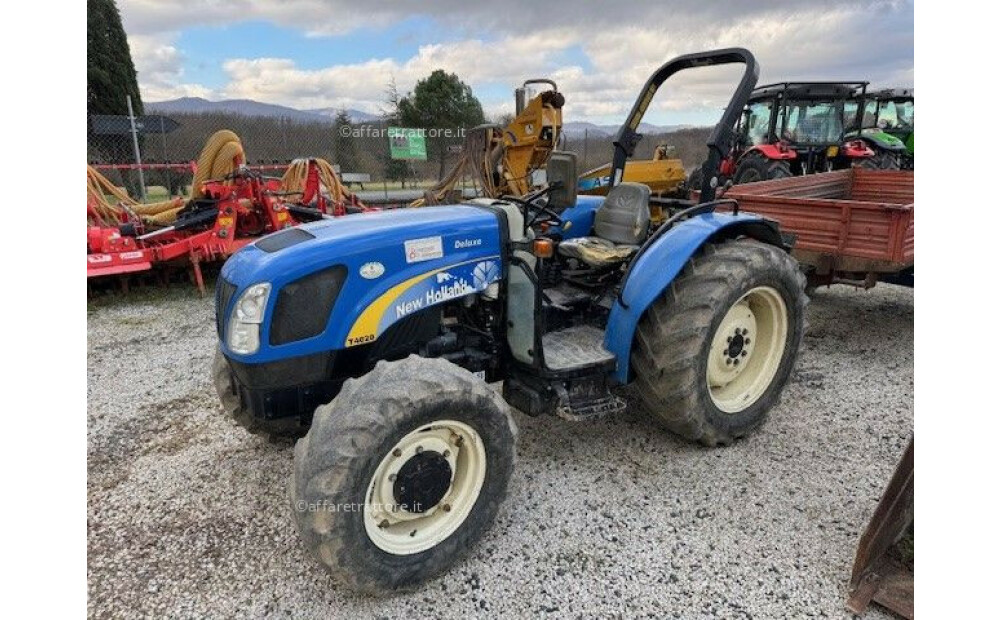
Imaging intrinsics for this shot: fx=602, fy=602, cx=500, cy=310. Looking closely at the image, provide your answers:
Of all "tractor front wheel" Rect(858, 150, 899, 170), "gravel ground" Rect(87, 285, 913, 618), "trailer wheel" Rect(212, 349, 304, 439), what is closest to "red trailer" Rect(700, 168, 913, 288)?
"gravel ground" Rect(87, 285, 913, 618)

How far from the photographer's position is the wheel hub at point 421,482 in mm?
2146

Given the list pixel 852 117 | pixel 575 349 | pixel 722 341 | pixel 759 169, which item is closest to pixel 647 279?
pixel 575 349

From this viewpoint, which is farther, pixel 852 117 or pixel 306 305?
pixel 852 117

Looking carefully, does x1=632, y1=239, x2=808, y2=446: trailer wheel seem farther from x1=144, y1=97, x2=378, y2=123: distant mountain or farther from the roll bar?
x1=144, y1=97, x2=378, y2=123: distant mountain

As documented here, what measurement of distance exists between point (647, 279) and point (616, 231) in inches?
26.4

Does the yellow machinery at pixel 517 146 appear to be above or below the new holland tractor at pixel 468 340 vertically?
above

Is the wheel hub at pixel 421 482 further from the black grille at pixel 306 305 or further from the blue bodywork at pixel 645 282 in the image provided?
the blue bodywork at pixel 645 282

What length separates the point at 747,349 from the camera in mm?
3256

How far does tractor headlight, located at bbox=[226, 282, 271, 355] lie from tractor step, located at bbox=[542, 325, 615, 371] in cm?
123

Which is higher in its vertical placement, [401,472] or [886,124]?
[886,124]

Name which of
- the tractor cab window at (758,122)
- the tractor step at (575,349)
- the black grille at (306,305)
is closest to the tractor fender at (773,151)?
the tractor cab window at (758,122)

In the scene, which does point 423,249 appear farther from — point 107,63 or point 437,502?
point 107,63

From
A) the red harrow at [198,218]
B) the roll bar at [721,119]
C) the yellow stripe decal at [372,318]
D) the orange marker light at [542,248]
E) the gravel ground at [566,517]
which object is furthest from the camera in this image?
the red harrow at [198,218]

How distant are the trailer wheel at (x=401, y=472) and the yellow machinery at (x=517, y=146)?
19.5 feet
